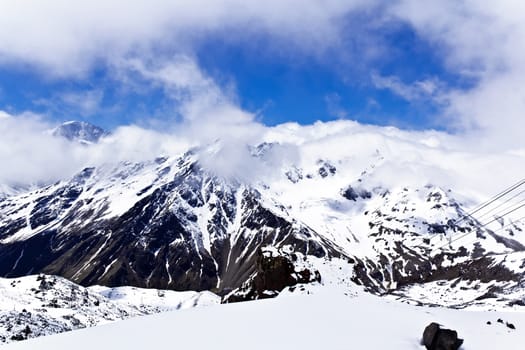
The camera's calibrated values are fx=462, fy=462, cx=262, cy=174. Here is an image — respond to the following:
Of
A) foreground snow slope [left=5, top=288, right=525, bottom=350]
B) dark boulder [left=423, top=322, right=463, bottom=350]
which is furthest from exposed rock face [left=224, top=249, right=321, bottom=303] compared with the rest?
dark boulder [left=423, top=322, right=463, bottom=350]

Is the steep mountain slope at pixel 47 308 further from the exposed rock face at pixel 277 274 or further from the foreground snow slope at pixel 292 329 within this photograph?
the foreground snow slope at pixel 292 329

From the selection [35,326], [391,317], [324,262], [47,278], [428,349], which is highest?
[47,278]

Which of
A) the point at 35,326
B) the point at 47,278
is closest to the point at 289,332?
the point at 35,326

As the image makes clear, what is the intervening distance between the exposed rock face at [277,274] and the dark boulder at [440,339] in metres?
50.4

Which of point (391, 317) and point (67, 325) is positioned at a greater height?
point (67, 325)

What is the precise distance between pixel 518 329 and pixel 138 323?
16.7 meters

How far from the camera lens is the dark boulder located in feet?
56.4

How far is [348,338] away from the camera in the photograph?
16.9 m

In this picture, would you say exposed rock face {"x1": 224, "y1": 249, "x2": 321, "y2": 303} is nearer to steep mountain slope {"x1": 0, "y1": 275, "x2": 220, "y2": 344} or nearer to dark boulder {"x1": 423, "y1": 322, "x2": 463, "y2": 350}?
steep mountain slope {"x1": 0, "y1": 275, "x2": 220, "y2": 344}

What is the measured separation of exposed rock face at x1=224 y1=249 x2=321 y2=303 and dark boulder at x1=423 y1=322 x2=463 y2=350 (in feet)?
165

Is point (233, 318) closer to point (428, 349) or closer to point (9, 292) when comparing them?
point (428, 349)

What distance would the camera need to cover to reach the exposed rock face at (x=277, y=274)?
235 feet

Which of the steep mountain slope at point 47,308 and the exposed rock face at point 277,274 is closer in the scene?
the steep mountain slope at point 47,308

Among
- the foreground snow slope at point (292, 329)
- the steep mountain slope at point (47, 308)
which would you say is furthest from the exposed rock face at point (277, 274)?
the foreground snow slope at point (292, 329)
